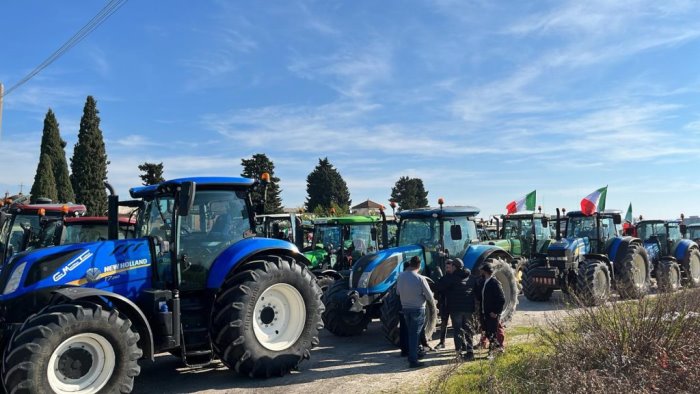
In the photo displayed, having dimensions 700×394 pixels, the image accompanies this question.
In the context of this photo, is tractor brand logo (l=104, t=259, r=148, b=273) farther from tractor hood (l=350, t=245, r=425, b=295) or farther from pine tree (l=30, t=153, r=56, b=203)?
pine tree (l=30, t=153, r=56, b=203)

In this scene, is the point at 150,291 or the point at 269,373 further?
the point at 269,373

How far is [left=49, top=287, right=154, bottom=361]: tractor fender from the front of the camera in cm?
544

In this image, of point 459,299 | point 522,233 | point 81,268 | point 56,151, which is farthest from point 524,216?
point 56,151

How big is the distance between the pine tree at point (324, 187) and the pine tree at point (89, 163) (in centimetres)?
2951

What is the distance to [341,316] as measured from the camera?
371 inches

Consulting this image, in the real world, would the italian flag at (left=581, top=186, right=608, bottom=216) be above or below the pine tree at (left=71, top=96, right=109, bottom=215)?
below

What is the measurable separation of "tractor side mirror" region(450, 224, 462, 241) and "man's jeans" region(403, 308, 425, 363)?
2.32 meters

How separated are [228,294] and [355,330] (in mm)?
3728

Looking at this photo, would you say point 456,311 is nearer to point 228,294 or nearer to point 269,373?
point 269,373

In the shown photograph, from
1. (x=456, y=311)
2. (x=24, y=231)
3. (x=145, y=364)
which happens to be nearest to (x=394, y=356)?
(x=456, y=311)

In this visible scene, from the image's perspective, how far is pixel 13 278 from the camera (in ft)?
18.8

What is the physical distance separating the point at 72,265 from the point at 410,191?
7256 cm

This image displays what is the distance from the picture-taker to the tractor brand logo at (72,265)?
579 cm

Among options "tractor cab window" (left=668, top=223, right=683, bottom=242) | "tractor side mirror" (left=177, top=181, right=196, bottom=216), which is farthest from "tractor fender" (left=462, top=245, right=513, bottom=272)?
"tractor cab window" (left=668, top=223, right=683, bottom=242)
